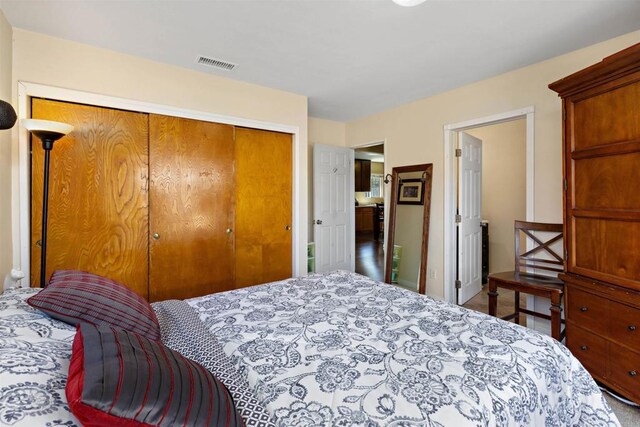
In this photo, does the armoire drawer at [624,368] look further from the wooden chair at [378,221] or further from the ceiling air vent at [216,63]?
the wooden chair at [378,221]

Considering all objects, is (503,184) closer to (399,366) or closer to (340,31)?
(340,31)

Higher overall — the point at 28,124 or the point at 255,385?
the point at 28,124

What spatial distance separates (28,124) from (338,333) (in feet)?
7.39

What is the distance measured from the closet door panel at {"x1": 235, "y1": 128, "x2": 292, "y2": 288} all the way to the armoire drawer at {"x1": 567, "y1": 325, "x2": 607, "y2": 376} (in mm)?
2613

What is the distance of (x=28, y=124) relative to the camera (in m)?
1.91

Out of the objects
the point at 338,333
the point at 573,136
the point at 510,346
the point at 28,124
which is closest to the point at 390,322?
the point at 338,333

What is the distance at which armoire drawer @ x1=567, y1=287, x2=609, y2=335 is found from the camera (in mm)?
1927

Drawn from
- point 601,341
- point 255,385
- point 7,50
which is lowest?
point 601,341

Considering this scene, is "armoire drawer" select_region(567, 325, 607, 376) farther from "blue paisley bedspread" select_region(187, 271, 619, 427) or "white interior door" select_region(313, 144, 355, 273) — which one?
"white interior door" select_region(313, 144, 355, 273)

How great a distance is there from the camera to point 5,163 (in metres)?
2.09

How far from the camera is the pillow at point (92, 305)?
3.66 feet

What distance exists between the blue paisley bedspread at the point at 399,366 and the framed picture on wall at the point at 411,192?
7.60ft

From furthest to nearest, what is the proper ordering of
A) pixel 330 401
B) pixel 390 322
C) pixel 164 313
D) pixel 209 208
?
pixel 209 208 → pixel 164 313 → pixel 390 322 → pixel 330 401

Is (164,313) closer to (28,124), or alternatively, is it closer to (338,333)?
(338,333)
